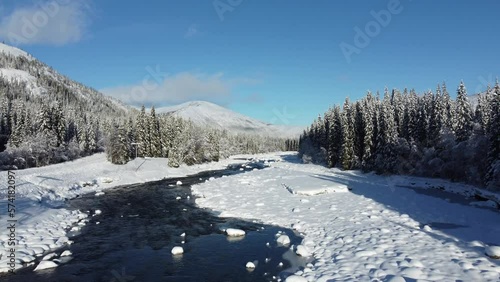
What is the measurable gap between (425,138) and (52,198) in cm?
6290

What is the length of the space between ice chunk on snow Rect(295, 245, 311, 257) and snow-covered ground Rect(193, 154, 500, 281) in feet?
0.28

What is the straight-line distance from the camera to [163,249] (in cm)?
Answer: 1958

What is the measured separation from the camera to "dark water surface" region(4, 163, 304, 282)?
15453mm

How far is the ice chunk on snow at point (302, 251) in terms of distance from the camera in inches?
701

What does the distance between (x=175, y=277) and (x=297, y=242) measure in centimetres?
839

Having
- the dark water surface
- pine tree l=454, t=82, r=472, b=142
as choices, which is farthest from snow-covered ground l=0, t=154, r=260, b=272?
pine tree l=454, t=82, r=472, b=142

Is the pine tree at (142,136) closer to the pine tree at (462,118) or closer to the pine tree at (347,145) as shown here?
the pine tree at (347,145)

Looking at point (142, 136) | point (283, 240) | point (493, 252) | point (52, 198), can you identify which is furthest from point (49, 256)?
point (142, 136)

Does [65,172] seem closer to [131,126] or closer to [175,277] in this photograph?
[131,126]

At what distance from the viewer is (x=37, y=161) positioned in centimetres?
6656

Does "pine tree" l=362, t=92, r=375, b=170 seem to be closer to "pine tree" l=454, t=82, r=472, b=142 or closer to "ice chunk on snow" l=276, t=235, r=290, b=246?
"pine tree" l=454, t=82, r=472, b=142

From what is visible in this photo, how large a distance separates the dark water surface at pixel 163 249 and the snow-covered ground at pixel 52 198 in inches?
55.2

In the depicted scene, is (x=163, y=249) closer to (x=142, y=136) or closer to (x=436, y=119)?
(x=436, y=119)

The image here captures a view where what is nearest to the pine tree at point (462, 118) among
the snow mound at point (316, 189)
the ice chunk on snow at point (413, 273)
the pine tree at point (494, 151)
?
the pine tree at point (494, 151)
